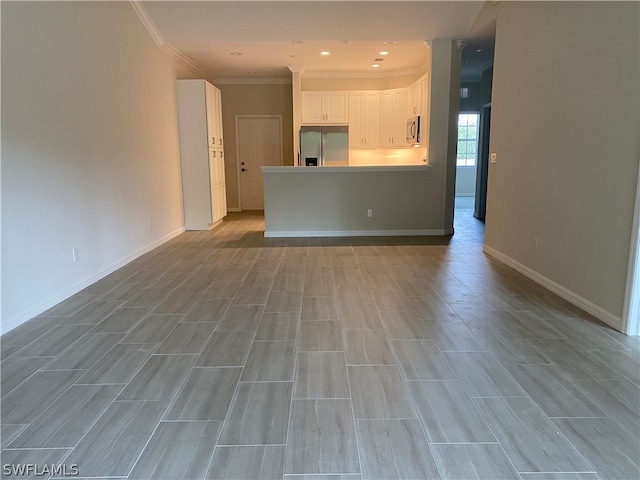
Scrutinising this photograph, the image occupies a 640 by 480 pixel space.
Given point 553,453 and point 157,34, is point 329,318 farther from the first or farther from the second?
point 157,34

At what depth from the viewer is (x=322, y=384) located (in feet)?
7.05

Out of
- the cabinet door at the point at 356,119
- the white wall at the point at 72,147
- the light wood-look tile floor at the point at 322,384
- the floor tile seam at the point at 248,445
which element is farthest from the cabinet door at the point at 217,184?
the floor tile seam at the point at 248,445

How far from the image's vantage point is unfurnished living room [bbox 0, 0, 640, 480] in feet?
5.73

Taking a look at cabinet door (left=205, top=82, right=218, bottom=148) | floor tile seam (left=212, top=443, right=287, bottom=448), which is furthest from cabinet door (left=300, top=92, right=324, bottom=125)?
floor tile seam (left=212, top=443, right=287, bottom=448)

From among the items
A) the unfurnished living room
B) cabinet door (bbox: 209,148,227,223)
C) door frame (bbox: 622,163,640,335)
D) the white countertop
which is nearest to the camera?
the unfurnished living room

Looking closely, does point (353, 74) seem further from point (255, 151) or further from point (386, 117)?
point (255, 151)

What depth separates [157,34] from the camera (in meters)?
5.71

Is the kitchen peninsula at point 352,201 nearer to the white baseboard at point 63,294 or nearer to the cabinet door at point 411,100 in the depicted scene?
the cabinet door at point 411,100

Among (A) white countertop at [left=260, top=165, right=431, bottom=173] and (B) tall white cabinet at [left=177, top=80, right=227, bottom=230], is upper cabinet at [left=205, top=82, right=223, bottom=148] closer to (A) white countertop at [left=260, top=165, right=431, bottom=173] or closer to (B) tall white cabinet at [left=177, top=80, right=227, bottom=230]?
(B) tall white cabinet at [left=177, top=80, right=227, bottom=230]

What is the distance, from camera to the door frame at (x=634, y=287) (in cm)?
261

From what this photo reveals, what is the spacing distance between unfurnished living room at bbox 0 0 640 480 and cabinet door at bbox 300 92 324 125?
3.48 ft

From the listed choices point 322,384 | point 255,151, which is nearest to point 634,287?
point 322,384

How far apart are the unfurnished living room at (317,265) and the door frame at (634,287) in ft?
0.05

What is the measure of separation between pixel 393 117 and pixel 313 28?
2.99m
